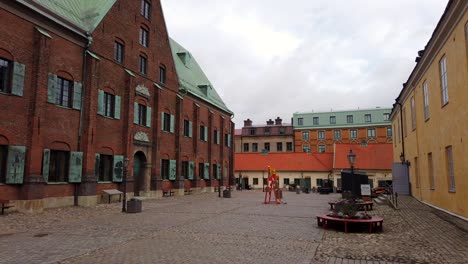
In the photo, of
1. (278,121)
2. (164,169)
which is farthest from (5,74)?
(278,121)

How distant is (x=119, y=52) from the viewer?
25.6 m

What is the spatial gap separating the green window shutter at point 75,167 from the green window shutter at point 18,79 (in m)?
4.53

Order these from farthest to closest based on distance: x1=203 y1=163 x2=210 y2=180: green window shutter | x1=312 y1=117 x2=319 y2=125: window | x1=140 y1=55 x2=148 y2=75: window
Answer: x1=312 y1=117 x2=319 y2=125: window → x1=203 y1=163 x2=210 y2=180: green window shutter → x1=140 y1=55 x2=148 y2=75: window

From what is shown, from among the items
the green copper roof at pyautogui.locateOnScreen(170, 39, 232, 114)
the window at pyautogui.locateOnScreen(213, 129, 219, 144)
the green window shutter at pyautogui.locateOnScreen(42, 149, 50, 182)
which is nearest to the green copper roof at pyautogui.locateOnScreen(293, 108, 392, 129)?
the green copper roof at pyautogui.locateOnScreen(170, 39, 232, 114)

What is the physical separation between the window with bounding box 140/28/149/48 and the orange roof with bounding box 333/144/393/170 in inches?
1274

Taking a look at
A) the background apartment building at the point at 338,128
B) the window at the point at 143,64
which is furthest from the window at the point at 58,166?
the background apartment building at the point at 338,128

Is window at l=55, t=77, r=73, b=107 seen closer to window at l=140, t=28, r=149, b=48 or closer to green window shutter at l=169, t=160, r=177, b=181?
window at l=140, t=28, r=149, b=48

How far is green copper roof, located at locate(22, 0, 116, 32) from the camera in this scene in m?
21.0

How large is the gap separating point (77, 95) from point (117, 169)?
577cm

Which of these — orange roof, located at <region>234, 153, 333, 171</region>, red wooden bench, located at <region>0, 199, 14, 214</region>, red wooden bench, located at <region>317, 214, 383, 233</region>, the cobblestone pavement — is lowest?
the cobblestone pavement

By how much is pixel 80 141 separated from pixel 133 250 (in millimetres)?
13906

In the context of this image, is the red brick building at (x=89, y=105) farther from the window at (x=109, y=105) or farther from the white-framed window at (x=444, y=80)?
the white-framed window at (x=444, y=80)

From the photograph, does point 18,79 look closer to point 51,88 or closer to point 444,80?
point 51,88

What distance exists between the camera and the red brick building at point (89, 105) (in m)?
17.6
